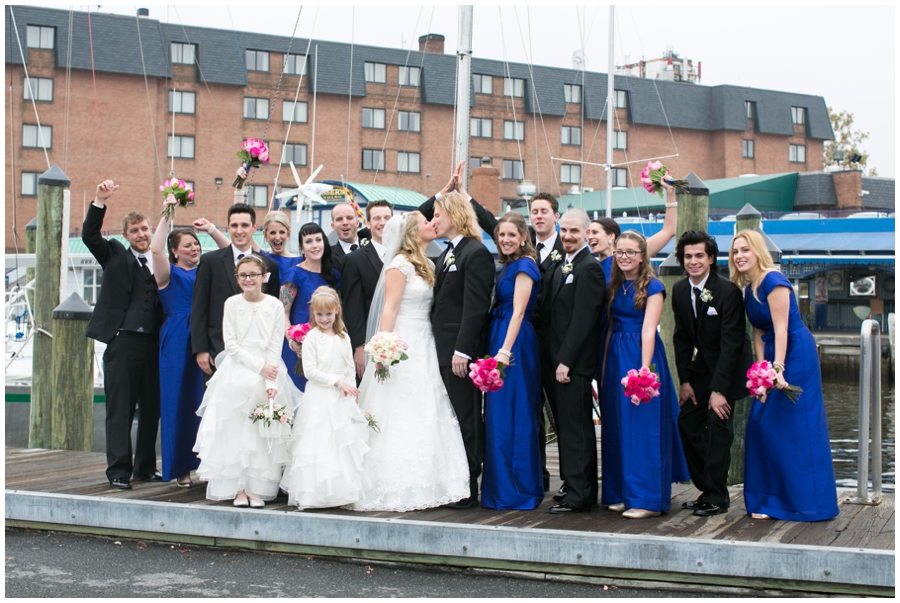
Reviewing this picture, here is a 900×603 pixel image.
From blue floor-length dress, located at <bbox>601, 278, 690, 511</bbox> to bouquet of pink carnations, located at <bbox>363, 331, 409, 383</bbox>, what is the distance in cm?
146

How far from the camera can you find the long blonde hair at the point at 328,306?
22.6ft

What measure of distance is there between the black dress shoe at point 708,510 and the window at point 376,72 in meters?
50.6

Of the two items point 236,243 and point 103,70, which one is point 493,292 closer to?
point 236,243

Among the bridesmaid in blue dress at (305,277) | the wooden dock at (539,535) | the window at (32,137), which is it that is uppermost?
the window at (32,137)

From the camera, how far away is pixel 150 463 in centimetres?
807

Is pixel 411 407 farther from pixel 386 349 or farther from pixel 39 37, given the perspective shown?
pixel 39 37

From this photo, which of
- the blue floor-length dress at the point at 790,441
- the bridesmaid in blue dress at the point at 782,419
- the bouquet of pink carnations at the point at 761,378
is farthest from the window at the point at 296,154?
the bouquet of pink carnations at the point at 761,378

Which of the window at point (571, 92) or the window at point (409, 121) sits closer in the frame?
the window at point (409, 121)

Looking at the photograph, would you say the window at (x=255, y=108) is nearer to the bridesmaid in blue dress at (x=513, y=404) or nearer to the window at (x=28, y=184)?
the window at (x=28, y=184)

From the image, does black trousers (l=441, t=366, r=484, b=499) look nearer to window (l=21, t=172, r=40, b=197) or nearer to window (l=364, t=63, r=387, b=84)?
window (l=21, t=172, r=40, b=197)

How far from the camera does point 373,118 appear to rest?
181 ft

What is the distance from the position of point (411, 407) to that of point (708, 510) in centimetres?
217

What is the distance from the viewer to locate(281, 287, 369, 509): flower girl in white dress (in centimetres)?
666

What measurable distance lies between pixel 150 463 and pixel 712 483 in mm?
4505
